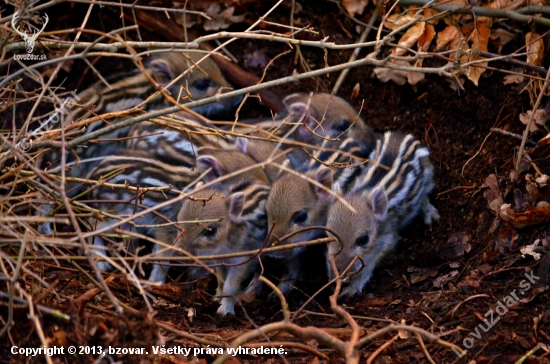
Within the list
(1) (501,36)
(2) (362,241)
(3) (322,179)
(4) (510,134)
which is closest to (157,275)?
(3) (322,179)

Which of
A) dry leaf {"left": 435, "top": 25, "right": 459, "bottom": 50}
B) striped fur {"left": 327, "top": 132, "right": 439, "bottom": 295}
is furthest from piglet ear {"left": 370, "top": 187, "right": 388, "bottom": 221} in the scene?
dry leaf {"left": 435, "top": 25, "right": 459, "bottom": 50}

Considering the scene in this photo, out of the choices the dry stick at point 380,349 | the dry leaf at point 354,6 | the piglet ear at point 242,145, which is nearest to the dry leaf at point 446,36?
the dry leaf at point 354,6

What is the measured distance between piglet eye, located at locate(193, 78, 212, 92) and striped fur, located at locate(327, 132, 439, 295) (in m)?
1.84

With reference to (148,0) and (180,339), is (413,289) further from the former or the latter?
(148,0)

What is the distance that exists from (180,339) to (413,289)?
1636 millimetres

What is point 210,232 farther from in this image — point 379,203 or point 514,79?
point 514,79

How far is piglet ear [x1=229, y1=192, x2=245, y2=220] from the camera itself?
→ 474 centimetres

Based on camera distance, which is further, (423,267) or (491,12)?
(491,12)

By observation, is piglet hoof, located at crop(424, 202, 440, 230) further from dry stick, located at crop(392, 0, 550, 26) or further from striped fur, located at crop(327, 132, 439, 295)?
dry stick, located at crop(392, 0, 550, 26)

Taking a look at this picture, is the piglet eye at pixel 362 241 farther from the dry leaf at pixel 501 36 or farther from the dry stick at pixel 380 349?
the dry leaf at pixel 501 36

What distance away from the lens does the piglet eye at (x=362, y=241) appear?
185 inches

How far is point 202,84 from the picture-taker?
6.41 meters

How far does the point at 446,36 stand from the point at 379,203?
1619 mm

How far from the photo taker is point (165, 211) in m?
5.24
